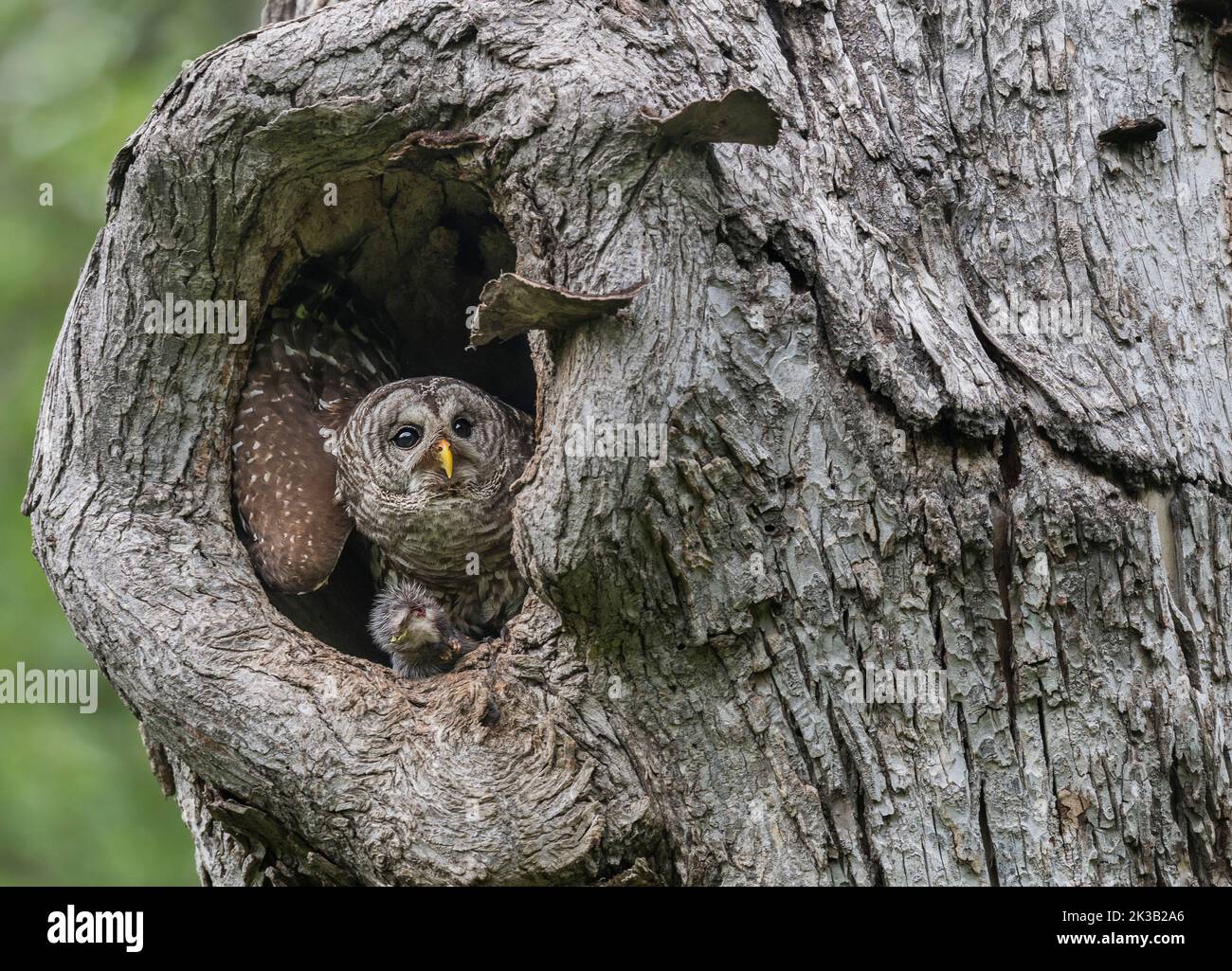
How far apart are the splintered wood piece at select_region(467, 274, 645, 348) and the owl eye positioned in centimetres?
155

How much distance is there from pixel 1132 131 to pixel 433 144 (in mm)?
1869

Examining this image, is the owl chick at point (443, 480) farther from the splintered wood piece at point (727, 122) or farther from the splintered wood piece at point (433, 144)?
the splintered wood piece at point (727, 122)

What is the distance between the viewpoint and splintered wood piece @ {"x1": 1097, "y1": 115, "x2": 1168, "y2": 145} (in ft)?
10.0

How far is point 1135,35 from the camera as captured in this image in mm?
3191

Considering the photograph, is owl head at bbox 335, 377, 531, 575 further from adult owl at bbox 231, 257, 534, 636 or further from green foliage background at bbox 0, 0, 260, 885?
green foliage background at bbox 0, 0, 260, 885

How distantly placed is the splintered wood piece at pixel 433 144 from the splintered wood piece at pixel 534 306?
55 centimetres

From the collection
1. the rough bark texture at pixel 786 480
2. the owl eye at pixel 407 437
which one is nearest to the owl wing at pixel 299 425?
the owl eye at pixel 407 437

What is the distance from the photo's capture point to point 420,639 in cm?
375

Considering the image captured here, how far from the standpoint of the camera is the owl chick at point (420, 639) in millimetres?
3754

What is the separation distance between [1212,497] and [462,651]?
7.58ft

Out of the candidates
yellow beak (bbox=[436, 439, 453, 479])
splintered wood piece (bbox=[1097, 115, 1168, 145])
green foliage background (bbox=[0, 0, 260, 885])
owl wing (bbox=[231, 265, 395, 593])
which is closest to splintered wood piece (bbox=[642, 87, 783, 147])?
splintered wood piece (bbox=[1097, 115, 1168, 145])

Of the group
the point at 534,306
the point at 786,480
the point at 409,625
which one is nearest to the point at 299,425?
the point at 409,625

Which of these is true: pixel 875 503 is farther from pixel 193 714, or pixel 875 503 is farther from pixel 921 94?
pixel 193 714

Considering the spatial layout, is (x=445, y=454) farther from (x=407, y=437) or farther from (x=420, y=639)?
(x=420, y=639)
